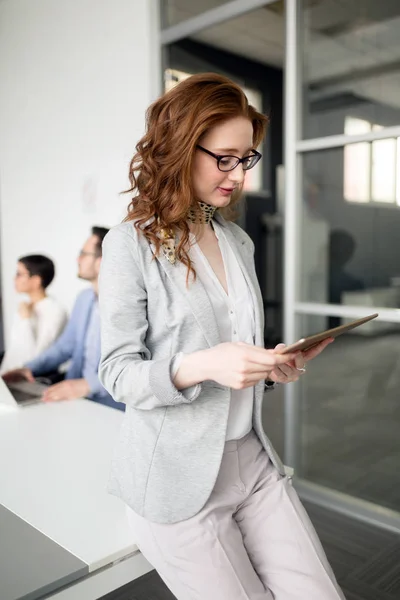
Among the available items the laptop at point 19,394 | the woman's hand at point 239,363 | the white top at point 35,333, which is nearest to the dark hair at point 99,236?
the white top at point 35,333

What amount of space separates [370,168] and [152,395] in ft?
6.28

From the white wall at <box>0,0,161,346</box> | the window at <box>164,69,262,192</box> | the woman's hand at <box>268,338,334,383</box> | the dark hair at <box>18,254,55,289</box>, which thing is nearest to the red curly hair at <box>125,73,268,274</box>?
the woman's hand at <box>268,338,334,383</box>

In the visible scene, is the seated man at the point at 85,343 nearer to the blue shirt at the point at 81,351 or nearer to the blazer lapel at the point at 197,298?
the blue shirt at the point at 81,351

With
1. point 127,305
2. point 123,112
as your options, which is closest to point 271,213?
point 123,112

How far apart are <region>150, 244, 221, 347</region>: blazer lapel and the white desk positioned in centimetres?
48


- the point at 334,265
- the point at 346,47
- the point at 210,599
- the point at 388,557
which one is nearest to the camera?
the point at 210,599

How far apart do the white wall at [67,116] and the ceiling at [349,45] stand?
836 mm

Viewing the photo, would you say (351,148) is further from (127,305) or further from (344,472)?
(127,305)

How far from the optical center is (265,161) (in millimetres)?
6062

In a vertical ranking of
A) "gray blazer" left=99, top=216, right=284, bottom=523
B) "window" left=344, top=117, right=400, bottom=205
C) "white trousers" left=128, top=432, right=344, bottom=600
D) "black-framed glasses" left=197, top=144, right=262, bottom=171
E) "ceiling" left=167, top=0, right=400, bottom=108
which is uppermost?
"ceiling" left=167, top=0, right=400, bottom=108

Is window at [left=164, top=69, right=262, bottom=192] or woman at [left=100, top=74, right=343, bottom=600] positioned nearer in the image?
woman at [left=100, top=74, right=343, bottom=600]

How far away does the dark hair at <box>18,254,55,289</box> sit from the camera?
393 centimetres

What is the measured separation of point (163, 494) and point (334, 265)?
1.89 m

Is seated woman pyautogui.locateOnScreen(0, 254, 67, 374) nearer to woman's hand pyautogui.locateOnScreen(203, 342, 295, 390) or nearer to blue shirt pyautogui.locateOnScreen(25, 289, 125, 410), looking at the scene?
blue shirt pyautogui.locateOnScreen(25, 289, 125, 410)
